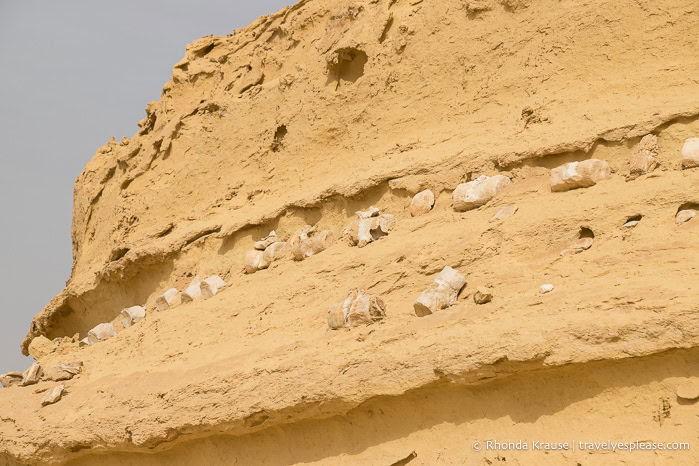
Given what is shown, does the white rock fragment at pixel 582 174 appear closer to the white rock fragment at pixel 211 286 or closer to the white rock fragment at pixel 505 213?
the white rock fragment at pixel 505 213

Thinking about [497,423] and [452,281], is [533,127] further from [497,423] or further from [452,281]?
[497,423]

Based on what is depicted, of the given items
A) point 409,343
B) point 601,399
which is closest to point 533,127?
point 409,343

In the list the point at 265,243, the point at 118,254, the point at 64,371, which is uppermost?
the point at 118,254

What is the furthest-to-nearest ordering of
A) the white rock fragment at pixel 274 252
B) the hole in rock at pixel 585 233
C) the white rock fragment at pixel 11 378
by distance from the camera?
the white rock fragment at pixel 11 378, the white rock fragment at pixel 274 252, the hole in rock at pixel 585 233

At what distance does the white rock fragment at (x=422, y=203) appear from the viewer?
4.84m

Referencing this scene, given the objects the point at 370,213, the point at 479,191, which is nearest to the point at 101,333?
the point at 370,213

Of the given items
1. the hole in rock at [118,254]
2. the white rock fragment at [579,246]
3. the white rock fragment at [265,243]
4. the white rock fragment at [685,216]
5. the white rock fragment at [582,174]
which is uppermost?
the hole in rock at [118,254]

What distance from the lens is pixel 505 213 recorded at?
4164mm

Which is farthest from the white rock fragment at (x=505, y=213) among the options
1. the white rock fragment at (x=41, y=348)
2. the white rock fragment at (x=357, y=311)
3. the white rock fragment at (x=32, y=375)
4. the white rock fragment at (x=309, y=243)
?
the white rock fragment at (x=41, y=348)

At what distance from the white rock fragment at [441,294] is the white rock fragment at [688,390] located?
1.20 m

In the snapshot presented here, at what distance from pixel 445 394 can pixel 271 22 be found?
15.6 ft

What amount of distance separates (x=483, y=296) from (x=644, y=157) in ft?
3.87

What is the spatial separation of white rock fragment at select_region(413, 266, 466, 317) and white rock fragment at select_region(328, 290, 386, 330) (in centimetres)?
22

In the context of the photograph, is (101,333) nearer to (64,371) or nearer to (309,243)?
(64,371)
